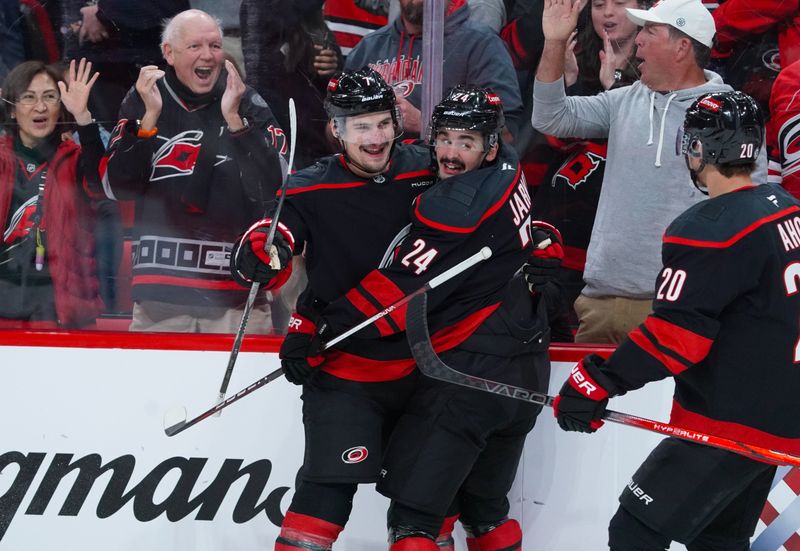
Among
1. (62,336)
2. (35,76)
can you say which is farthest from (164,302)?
(35,76)

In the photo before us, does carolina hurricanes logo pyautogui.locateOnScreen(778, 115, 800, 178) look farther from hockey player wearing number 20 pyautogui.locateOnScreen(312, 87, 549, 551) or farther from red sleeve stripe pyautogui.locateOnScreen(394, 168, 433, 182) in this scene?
red sleeve stripe pyautogui.locateOnScreen(394, 168, 433, 182)

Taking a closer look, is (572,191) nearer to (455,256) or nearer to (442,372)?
(455,256)

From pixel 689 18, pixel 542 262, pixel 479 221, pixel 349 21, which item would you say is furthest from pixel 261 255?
pixel 689 18

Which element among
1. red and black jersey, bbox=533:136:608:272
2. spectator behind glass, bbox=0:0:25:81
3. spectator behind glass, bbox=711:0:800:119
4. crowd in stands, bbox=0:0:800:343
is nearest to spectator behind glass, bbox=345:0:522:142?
crowd in stands, bbox=0:0:800:343

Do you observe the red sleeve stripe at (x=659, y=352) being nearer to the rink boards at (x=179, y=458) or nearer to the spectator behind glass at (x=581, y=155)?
the rink boards at (x=179, y=458)

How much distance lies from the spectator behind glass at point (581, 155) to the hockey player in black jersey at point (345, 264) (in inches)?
23.7

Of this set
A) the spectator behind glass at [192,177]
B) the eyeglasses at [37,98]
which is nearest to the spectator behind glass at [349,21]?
the spectator behind glass at [192,177]

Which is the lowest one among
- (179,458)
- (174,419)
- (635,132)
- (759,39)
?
(179,458)

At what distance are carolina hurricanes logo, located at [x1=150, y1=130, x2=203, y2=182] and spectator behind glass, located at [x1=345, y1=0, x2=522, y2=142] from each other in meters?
0.51

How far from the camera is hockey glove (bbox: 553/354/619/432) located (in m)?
2.39

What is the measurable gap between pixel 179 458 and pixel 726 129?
1714 millimetres

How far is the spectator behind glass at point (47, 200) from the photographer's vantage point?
3.19 meters

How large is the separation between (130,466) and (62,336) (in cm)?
42

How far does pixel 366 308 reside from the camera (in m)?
2.62
